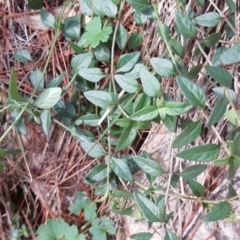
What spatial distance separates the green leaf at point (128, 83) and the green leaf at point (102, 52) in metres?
0.09

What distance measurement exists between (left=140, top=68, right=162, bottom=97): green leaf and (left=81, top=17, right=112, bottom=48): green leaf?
160mm

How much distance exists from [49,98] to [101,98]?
0.36ft

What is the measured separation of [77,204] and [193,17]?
606 millimetres

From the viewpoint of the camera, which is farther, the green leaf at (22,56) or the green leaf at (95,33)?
the green leaf at (22,56)

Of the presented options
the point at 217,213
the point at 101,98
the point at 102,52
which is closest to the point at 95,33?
the point at 102,52

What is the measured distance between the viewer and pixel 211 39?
2.88 ft

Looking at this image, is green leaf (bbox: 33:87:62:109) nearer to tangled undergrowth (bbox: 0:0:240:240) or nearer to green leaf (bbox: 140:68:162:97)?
tangled undergrowth (bbox: 0:0:240:240)

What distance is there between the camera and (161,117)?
0.84m

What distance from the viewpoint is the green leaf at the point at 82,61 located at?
97 centimetres

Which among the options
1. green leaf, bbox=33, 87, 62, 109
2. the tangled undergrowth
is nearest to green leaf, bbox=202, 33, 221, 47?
the tangled undergrowth

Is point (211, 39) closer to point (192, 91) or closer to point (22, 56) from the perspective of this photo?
point (192, 91)

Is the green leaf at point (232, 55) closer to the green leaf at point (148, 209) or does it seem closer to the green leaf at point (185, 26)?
the green leaf at point (185, 26)

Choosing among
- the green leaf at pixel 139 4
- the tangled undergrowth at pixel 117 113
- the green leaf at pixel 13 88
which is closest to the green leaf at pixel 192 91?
the tangled undergrowth at pixel 117 113

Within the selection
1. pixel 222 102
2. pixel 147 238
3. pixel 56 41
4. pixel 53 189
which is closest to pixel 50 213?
pixel 53 189
